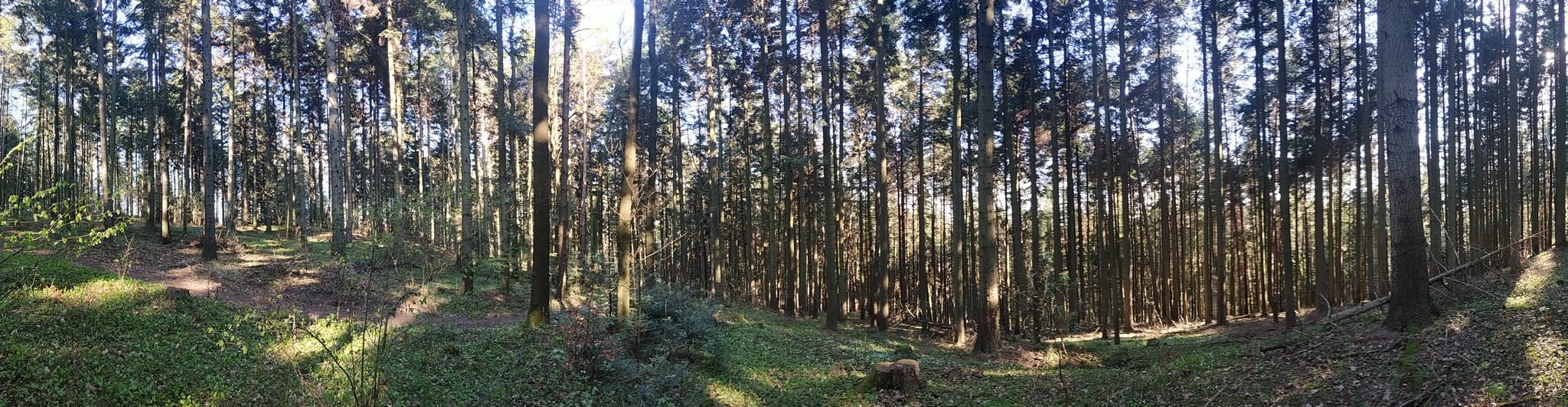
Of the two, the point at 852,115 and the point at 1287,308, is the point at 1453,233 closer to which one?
the point at 1287,308

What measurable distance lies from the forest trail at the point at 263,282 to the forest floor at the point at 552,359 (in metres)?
0.14

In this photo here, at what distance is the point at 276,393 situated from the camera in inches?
266

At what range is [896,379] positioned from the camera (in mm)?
9852

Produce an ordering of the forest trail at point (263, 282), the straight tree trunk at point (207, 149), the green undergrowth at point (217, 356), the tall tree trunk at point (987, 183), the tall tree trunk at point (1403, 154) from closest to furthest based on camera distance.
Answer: the green undergrowth at point (217, 356) → the tall tree trunk at point (1403, 154) → the forest trail at point (263, 282) → the tall tree trunk at point (987, 183) → the straight tree trunk at point (207, 149)

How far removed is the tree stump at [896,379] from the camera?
9.82 m

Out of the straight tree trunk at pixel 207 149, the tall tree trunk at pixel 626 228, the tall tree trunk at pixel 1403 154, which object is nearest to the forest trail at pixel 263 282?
the straight tree trunk at pixel 207 149

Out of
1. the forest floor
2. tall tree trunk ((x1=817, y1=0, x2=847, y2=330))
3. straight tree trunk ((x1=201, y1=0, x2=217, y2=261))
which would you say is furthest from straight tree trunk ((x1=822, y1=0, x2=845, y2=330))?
straight tree trunk ((x1=201, y1=0, x2=217, y2=261))

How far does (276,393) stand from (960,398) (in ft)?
29.7

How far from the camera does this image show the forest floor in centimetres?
633

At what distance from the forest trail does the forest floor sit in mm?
141

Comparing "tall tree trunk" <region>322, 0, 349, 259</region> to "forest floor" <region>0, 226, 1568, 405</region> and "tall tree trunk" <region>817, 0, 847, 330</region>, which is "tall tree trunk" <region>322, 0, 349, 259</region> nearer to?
"forest floor" <region>0, 226, 1568, 405</region>

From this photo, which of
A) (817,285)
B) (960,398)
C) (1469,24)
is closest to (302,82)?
(817,285)

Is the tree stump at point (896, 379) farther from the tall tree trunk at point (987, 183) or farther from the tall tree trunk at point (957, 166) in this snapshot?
the tall tree trunk at point (957, 166)

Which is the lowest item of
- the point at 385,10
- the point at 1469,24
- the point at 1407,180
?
the point at 1407,180
